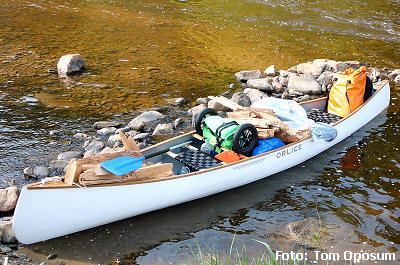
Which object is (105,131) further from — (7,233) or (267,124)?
(7,233)

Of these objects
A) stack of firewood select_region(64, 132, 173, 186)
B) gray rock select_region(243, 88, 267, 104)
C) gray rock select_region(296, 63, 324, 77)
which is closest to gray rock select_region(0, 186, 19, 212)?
stack of firewood select_region(64, 132, 173, 186)

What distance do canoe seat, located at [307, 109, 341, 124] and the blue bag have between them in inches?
78.2

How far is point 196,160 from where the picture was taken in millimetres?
8789

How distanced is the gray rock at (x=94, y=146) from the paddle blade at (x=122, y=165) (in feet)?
6.88

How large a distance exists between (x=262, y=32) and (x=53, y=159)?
1167 centimetres

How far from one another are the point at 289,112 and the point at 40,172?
4779mm


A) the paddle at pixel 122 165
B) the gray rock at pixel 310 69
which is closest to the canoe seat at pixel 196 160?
the paddle at pixel 122 165

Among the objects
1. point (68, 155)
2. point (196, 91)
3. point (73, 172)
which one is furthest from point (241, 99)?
point (73, 172)

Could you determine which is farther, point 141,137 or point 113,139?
point 141,137

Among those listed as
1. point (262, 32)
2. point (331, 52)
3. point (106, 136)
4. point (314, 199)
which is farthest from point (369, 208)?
point (262, 32)

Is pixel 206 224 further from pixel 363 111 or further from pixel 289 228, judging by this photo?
pixel 363 111

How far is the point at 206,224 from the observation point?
25.9 ft

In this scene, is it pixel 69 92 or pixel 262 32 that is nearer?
pixel 69 92

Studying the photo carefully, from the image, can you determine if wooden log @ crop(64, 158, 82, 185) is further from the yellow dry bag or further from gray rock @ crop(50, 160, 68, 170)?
the yellow dry bag
